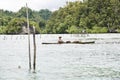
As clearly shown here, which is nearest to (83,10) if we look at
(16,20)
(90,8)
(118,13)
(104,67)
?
(90,8)

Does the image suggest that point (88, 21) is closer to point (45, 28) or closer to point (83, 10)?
point (83, 10)

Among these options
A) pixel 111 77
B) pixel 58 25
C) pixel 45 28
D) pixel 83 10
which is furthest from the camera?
pixel 45 28

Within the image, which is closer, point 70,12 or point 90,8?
point 90,8

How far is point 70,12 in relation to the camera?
168250mm

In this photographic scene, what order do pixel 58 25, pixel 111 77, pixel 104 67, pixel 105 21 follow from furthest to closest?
pixel 58 25 < pixel 105 21 < pixel 104 67 < pixel 111 77

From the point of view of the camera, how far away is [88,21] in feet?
476

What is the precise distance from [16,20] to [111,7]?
1708 inches

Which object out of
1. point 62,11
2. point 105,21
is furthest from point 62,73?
point 62,11

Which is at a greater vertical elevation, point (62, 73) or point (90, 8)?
point (90, 8)

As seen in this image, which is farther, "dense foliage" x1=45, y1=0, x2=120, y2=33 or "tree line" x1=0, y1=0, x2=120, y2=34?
"tree line" x1=0, y1=0, x2=120, y2=34

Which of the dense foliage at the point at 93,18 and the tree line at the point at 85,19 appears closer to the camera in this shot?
the dense foliage at the point at 93,18

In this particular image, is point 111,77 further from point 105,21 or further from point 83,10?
point 83,10

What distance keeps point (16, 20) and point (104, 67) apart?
133927mm

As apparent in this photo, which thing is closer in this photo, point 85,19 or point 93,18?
point 93,18
